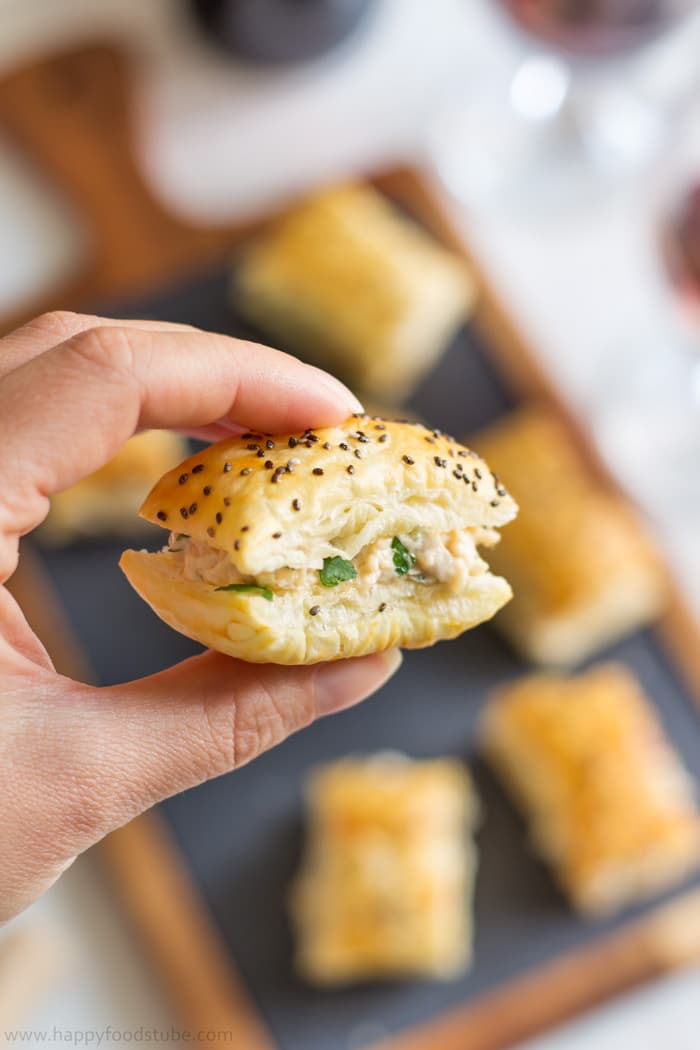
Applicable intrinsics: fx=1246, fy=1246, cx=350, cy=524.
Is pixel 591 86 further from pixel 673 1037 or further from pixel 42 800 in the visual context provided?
pixel 42 800

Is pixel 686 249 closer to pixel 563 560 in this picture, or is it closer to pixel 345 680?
pixel 563 560

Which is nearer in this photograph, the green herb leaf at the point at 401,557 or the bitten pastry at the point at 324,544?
the bitten pastry at the point at 324,544

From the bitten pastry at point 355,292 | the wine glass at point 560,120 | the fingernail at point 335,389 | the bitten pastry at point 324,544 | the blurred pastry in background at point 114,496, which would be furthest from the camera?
the wine glass at point 560,120

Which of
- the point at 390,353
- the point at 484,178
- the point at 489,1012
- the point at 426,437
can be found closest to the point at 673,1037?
the point at 489,1012

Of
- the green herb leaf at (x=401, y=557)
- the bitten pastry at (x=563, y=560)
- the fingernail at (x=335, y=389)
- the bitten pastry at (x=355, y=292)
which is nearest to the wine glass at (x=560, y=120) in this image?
the bitten pastry at (x=355, y=292)

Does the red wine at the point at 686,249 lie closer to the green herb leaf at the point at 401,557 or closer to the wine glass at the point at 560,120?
the wine glass at the point at 560,120

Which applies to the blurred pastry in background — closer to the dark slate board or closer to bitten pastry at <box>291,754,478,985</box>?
the dark slate board

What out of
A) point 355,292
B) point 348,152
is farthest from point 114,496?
point 348,152
